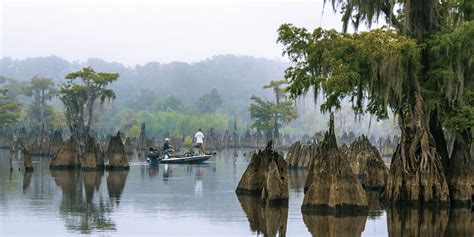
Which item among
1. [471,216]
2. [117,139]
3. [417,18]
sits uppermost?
[417,18]

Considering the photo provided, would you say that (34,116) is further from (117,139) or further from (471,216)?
(471,216)

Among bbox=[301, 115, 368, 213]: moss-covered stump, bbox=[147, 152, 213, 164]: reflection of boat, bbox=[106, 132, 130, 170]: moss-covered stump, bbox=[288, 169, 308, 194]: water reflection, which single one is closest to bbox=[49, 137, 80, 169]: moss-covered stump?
bbox=[106, 132, 130, 170]: moss-covered stump

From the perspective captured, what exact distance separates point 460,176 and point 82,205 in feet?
36.6

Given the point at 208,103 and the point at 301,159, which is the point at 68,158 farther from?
the point at 208,103

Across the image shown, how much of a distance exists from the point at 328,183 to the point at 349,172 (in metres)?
0.69

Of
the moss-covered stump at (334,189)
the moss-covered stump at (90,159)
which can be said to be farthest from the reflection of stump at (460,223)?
the moss-covered stump at (90,159)

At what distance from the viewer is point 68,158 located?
40.6 m

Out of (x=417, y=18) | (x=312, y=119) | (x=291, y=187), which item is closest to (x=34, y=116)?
(x=312, y=119)

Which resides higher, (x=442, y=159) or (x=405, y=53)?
(x=405, y=53)

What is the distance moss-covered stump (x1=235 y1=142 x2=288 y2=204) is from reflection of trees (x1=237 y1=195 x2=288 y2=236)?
1.69ft

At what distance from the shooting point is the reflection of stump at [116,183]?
2775 centimetres

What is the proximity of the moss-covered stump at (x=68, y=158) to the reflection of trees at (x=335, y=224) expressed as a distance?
809 inches

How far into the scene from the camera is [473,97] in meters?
26.0

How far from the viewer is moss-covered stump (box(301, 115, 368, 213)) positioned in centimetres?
2250
